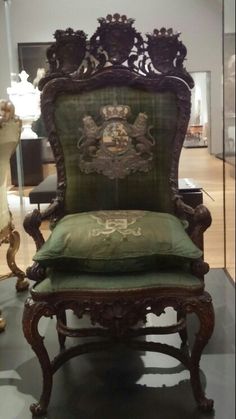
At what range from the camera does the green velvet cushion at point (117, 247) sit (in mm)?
1497

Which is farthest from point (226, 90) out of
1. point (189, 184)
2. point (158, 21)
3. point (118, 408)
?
point (158, 21)

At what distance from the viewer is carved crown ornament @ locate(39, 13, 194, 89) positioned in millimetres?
1848

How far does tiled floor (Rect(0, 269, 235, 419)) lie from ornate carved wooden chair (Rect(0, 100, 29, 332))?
0.40 meters

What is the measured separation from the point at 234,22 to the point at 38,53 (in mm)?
2077

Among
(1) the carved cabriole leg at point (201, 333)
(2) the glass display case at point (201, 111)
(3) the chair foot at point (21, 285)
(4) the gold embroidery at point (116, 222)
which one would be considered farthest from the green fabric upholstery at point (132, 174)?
Answer: (3) the chair foot at point (21, 285)

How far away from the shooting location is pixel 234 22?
703mm

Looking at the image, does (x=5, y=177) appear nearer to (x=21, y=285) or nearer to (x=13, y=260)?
(x=13, y=260)

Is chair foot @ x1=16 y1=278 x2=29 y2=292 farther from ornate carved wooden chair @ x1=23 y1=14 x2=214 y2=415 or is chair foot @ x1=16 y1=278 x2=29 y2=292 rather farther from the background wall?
the background wall

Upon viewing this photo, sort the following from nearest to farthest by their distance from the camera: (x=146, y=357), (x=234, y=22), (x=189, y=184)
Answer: (x=234, y=22) → (x=146, y=357) → (x=189, y=184)

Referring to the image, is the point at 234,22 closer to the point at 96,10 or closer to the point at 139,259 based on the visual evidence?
the point at 139,259

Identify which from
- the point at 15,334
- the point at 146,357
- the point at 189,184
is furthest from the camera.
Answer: the point at 189,184

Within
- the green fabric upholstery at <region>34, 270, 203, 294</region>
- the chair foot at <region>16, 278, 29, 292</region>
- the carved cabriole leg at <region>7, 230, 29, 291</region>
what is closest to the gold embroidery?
the green fabric upholstery at <region>34, 270, 203, 294</region>

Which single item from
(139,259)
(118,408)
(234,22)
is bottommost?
(118,408)

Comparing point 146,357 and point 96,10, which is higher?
point 96,10
